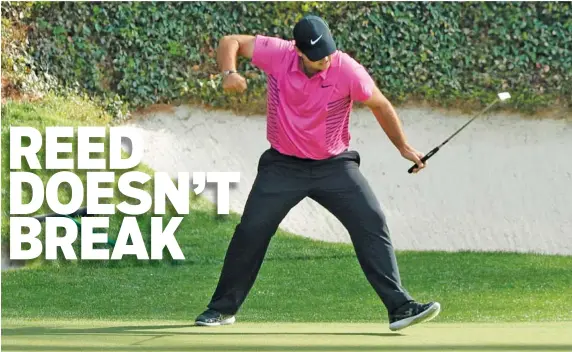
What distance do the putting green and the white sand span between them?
669 cm

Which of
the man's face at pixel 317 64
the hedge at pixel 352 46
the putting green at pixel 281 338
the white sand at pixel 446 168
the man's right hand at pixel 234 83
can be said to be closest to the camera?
the putting green at pixel 281 338

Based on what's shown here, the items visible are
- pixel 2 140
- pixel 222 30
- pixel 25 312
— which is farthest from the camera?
pixel 222 30

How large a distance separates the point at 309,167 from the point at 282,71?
439 mm

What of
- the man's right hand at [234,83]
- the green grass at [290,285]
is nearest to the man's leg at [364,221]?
the man's right hand at [234,83]

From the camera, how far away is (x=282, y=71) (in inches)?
228

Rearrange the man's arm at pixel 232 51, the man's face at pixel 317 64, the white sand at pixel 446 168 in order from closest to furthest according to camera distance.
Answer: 1. the man's face at pixel 317 64
2. the man's arm at pixel 232 51
3. the white sand at pixel 446 168

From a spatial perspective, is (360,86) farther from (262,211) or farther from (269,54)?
(262,211)

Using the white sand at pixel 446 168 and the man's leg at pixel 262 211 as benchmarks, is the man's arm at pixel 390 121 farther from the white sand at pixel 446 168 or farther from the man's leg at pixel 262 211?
the white sand at pixel 446 168

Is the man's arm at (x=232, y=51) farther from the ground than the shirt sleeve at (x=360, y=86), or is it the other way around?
the man's arm at (x=232, y=51)

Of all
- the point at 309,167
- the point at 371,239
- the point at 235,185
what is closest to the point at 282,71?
the point at 309,167

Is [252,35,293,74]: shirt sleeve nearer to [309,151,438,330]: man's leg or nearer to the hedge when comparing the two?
[309,151,438,330]: man's leg

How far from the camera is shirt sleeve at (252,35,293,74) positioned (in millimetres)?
5820

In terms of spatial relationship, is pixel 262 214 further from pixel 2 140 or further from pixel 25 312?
pixel 2 140

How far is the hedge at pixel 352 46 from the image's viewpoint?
13.1 m
